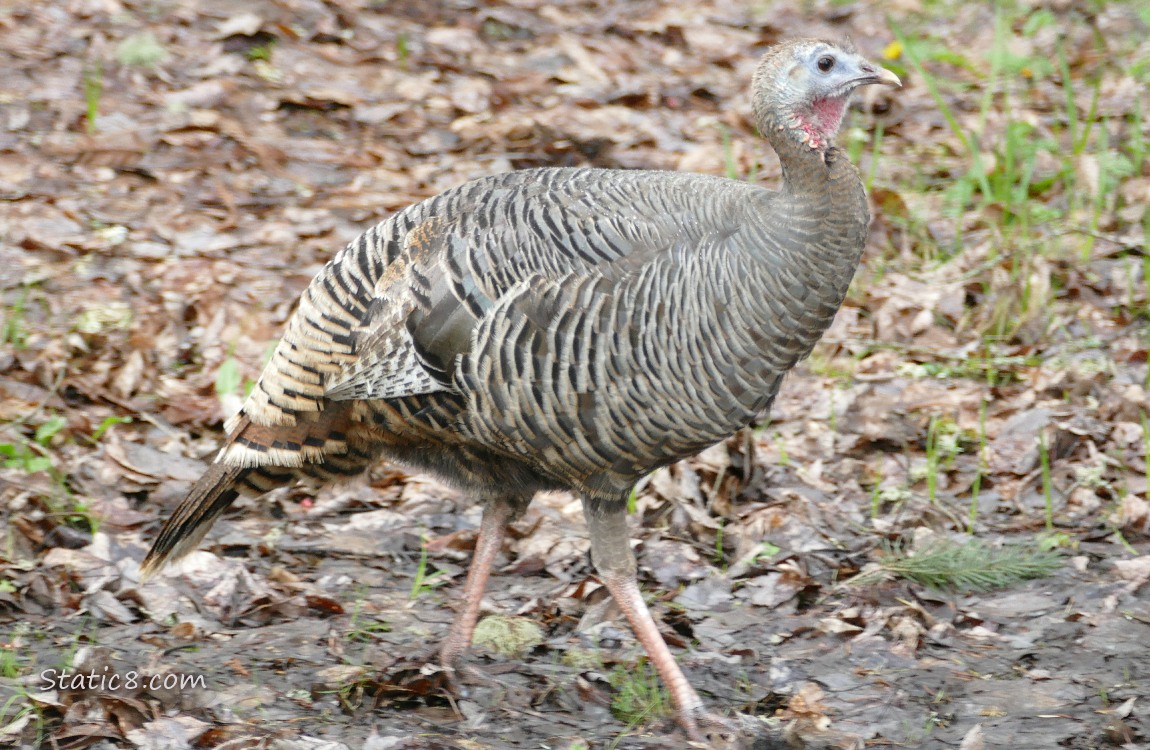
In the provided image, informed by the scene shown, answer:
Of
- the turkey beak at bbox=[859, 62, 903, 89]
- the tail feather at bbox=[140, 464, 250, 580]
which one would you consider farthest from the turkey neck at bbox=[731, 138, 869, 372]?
the tail feather at bbox=[140, 464, 250, 580]

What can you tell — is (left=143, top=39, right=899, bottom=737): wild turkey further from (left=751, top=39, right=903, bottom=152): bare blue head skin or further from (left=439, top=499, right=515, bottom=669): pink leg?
(left=439, top=499, right=515, bottom=669): pink leg

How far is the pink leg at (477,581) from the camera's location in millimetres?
4199

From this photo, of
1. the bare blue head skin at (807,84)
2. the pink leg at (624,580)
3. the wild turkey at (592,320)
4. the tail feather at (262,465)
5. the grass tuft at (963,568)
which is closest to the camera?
the wild turkey at (592,320)

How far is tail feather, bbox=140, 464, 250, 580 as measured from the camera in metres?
4.16

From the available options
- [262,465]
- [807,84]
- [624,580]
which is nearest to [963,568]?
[624,580]

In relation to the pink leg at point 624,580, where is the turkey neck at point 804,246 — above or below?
above

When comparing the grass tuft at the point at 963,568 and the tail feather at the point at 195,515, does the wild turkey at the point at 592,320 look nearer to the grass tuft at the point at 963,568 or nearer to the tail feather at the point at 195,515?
the tail feather at the point at 195,515

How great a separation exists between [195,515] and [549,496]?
1711 millimetres

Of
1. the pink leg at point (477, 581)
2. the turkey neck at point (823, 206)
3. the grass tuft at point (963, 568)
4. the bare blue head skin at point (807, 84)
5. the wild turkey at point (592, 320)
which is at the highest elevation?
the bare blue head skin at point (807, 84)

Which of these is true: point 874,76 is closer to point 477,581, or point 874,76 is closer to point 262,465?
point 477,581

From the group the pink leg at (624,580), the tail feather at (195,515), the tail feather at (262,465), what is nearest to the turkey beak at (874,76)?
the pink leg at (624,580)

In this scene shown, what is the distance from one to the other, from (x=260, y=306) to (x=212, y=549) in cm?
178

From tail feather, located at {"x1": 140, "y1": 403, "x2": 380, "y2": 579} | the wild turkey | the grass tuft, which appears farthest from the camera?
the grass tuft

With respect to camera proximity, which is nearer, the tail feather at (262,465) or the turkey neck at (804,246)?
the turkey neck at (804,246)
